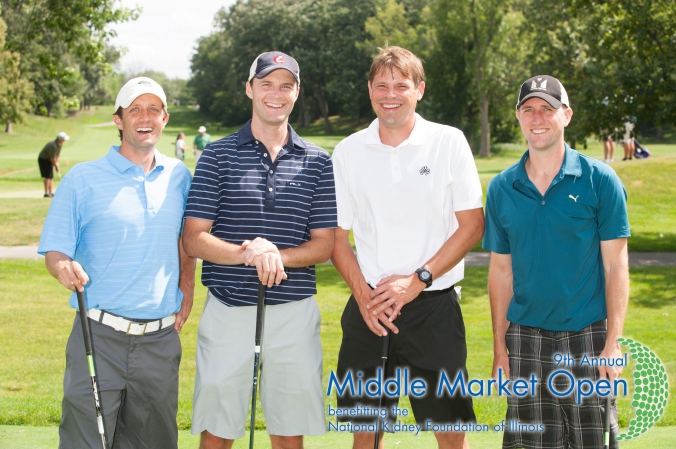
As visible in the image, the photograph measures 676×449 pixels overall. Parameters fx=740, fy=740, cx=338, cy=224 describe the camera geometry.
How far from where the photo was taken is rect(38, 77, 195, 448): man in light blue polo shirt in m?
3.77

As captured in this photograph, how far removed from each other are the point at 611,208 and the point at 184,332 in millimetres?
6896

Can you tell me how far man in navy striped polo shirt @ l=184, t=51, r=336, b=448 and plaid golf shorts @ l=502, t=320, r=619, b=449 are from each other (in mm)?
1040

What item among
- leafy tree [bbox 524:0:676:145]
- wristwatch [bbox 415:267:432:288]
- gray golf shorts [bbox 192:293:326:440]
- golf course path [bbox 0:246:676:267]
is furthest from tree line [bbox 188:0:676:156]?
gray golf shorts [bbox 192:293:326:440]

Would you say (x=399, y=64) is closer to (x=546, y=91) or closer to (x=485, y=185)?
(x=546, y=91)

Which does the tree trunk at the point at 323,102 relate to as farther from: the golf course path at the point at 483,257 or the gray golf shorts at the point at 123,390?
the gray golf shorts at the point at 123,390

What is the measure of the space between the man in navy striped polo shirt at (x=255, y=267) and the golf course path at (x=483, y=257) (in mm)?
9360

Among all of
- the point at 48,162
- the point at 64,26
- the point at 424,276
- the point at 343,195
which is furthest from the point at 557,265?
the point at 48,162

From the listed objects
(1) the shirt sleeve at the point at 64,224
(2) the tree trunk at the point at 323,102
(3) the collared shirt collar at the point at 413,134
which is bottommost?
(1) the shirt sleeve at the point at 64,224

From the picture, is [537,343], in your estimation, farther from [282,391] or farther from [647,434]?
[647,434]

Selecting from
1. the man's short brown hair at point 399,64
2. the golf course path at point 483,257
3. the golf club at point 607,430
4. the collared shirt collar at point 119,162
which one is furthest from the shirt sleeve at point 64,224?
the golf course path at point 483,257

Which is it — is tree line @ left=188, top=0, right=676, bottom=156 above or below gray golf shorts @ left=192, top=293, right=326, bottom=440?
above

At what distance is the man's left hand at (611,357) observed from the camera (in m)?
3.53

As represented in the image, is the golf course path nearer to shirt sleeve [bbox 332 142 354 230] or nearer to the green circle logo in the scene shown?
the green circle logo

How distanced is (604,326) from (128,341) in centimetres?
242
